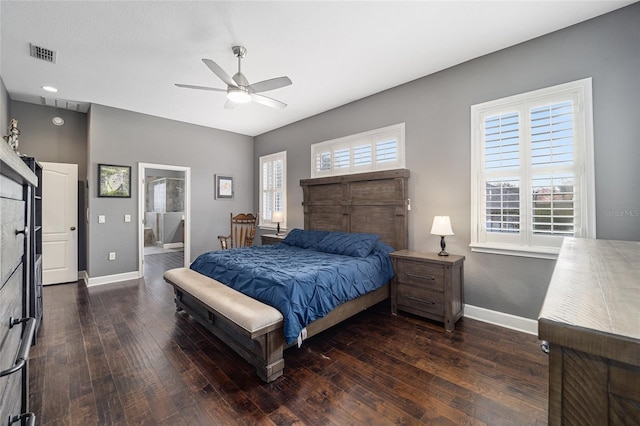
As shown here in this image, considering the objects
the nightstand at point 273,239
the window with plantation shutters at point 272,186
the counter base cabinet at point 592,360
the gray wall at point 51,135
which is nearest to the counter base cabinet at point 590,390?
the counter base cabinet at point 592,360

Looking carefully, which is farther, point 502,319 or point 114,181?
point 114,181

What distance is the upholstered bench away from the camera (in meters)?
2.05

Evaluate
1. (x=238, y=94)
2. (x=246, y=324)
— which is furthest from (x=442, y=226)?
(x=238, y=94)

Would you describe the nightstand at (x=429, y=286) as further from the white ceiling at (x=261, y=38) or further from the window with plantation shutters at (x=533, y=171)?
the white ceiling at (x=261, y=38)

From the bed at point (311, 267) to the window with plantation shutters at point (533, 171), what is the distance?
36.5 inches

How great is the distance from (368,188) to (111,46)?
11.1 ft

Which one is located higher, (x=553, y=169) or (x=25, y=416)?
(x=553, y=169)

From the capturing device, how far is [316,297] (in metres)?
2.43

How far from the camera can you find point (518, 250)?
9.31ft

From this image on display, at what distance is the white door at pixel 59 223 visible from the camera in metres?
4.50

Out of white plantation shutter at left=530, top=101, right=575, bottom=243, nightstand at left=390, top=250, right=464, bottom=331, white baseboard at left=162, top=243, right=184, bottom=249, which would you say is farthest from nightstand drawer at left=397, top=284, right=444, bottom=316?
white baseboard at left=162, top=243, right=184, bottom=249

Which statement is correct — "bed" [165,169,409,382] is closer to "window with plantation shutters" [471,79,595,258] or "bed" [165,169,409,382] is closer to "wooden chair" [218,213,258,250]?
"window with plantation shutters" [471,79,595,258]

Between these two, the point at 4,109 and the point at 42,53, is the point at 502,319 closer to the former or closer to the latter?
the point at 42,53

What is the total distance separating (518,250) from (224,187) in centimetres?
532
